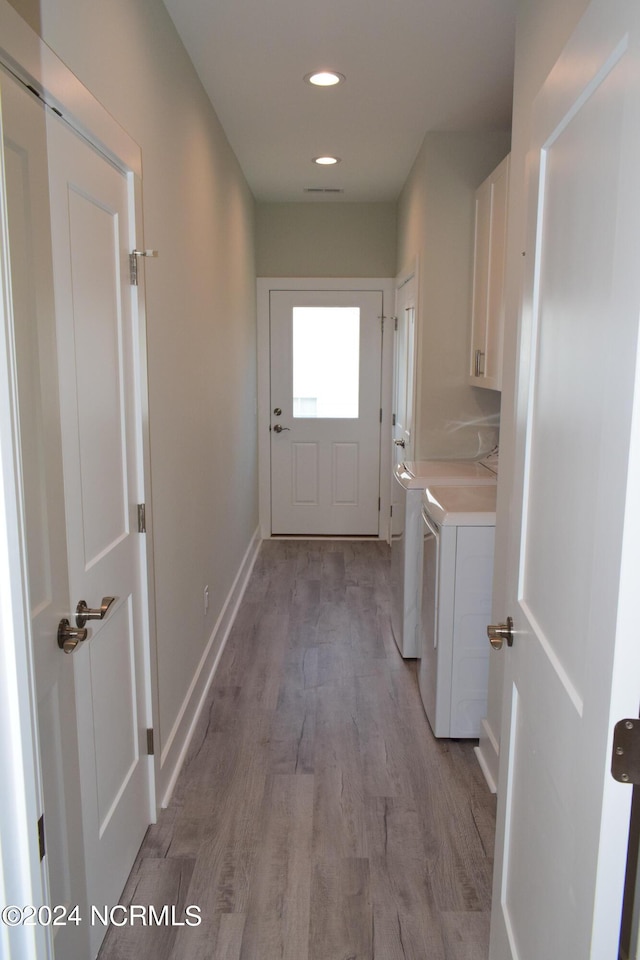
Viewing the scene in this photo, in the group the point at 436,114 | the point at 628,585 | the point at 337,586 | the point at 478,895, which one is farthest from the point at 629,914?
the point at 337,586

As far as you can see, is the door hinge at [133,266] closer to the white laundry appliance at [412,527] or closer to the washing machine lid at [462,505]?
the washing machine lid at [462,505]

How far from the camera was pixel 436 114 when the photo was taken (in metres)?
3.38

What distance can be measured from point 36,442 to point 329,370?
4.35 metres

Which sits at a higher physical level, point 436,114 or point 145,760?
point 436,114

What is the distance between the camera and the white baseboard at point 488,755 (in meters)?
2.43

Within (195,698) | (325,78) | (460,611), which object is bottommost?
(195,698)

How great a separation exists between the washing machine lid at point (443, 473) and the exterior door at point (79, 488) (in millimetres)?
1543

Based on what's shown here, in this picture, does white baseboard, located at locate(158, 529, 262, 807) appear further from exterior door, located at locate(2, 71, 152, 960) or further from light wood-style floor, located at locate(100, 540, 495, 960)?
exterior door, located at locate(2, 71, 152, 960)

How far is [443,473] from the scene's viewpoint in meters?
3.42

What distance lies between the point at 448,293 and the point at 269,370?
211cm

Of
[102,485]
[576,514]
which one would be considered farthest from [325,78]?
[576,514]

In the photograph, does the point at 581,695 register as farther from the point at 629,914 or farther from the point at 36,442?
the point at 36,442

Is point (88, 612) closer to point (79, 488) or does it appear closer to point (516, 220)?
point (79, 488)

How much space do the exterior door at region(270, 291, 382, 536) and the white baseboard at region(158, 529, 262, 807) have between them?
144 cm
